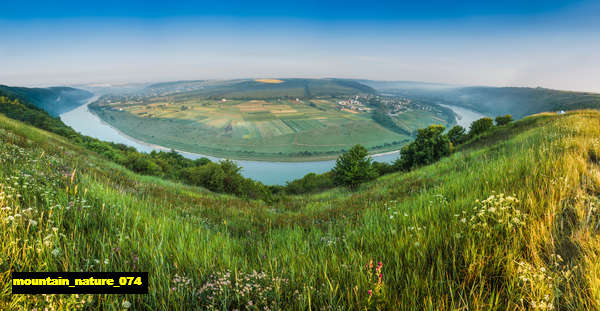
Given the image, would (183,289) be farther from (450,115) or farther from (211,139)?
(450,115)

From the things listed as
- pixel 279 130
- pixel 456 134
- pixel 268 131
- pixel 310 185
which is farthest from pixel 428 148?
pixel 268 131

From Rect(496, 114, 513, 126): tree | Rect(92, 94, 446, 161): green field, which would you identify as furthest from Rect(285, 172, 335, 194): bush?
Rect(92, 94, 446, 161): green field

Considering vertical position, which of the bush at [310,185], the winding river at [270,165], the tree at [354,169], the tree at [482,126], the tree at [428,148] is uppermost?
the tree at [482,126]

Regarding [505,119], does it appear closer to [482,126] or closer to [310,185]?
[482,126]

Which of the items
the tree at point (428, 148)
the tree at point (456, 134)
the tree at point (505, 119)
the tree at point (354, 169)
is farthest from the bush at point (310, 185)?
the tree at point (505, 119)

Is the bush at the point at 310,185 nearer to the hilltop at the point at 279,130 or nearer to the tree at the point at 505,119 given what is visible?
the tree at the point at 505,119

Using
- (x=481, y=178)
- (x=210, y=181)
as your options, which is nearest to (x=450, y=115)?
(x=210, y=181)
